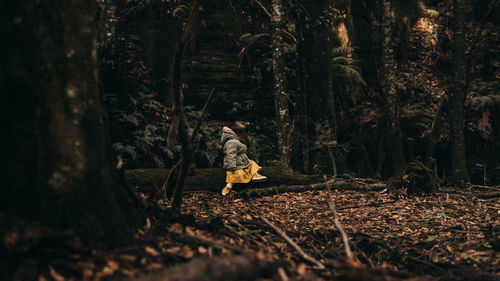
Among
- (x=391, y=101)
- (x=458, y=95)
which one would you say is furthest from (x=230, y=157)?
(x=458, y=95)

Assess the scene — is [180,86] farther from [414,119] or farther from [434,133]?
[414,119]

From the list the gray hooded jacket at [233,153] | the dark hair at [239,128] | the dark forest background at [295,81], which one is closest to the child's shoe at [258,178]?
the gray hooded jacket at [233,153]

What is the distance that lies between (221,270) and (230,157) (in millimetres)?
5840

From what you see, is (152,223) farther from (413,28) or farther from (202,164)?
(413,28)

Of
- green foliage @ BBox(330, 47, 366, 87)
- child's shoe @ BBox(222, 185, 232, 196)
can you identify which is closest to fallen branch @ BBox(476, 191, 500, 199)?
child's shoe @ BBox(222, 185, 232, 196)

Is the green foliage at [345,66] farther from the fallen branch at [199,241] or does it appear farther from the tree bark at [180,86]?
the fallen branch at [199,241]

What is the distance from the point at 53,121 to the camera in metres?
2.98

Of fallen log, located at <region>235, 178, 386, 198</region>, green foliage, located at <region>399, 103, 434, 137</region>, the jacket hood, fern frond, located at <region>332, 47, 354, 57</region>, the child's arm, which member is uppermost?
fern frond, located at <region>332, 47, 354, 57</region>

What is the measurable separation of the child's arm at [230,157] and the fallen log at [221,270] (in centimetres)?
542

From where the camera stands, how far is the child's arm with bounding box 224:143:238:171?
28.0ft

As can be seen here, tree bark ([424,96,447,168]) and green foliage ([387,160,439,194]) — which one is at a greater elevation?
tree bark ([424,96,447,168])

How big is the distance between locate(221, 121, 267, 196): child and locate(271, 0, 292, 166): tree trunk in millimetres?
2947

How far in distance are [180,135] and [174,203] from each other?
99 cm

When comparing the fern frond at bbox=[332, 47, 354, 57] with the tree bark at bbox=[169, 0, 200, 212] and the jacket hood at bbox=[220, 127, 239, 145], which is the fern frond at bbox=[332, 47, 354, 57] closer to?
the jacket hood at bbox=[220, 127, 239, 145]
